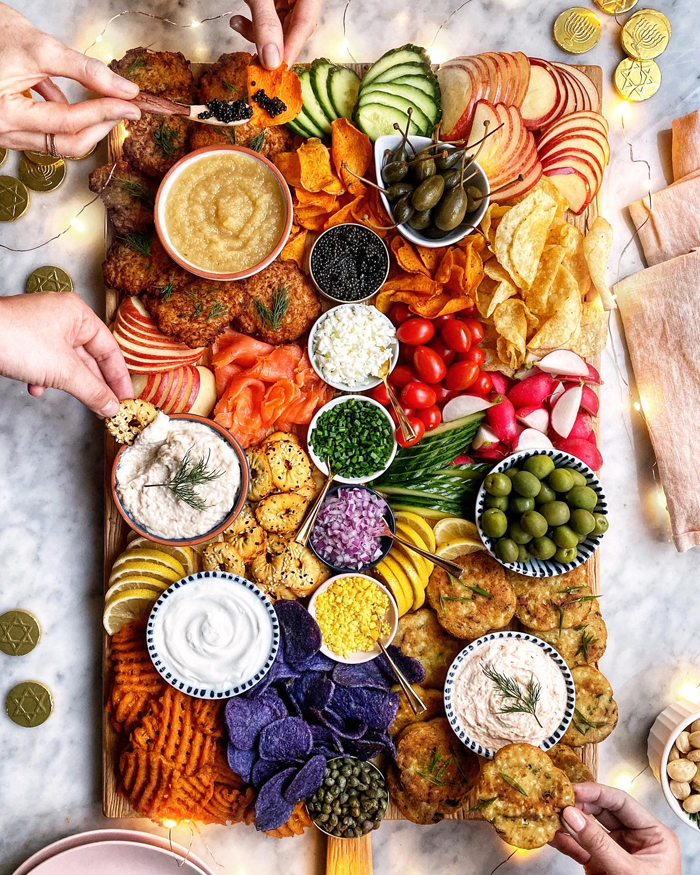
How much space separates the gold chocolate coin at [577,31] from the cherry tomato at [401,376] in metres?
1.58

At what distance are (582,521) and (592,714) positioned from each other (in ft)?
2.69

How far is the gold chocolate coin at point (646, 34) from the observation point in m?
3.06

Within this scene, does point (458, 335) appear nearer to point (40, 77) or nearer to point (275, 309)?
point (275, 309)

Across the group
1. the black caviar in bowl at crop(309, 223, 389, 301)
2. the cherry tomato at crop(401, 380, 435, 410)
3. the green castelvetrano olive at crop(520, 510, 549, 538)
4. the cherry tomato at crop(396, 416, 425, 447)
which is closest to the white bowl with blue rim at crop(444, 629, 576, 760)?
the green castelvetrano olive at crop(520, 510, 549, 538)

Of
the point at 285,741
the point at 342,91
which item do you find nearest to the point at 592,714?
the point at 285,741

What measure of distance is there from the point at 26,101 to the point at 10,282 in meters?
1.12

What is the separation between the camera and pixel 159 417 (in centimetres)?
265

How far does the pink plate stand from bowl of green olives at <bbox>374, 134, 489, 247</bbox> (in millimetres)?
2593

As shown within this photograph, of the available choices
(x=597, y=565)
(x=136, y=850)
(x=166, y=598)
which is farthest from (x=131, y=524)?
(x=597, y=565)

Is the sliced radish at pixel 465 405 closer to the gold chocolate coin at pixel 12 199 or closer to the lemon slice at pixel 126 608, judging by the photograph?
the lemon slice at pixel 126 608

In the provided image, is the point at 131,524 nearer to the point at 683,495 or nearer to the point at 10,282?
the point at 10,282

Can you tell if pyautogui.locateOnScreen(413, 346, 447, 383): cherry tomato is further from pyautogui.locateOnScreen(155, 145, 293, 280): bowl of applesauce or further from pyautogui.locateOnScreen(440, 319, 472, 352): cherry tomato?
pyautogui.locateOnScreen(155, 145, 293, 280): bowl of applesauce

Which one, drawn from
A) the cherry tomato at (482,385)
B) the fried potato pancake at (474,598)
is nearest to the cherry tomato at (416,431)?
the cherry tomato at (482,385)

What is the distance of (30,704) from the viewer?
2961 mm
